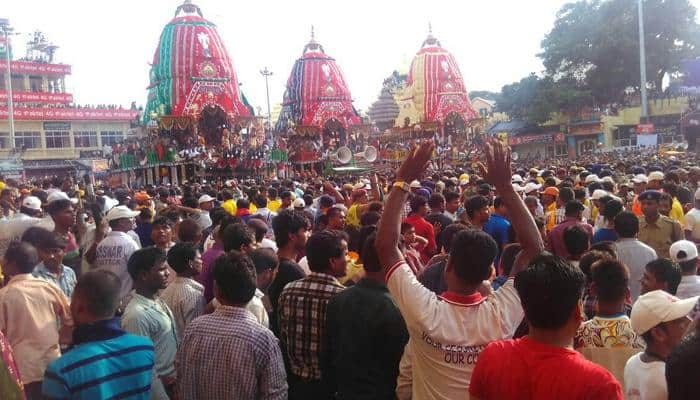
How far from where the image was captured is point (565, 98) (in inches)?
1777

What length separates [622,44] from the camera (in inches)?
1759

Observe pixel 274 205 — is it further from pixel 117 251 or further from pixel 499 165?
pixel 499 165

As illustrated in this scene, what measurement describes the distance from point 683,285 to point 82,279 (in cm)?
361

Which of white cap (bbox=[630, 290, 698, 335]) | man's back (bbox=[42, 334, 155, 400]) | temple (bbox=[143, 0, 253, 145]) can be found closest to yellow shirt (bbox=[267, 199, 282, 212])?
man's back (bbox=[42, 334, 155, 400])

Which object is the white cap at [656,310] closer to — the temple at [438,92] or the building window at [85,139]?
the temple at [438,92]

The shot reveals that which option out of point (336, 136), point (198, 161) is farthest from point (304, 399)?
point (336, 136)

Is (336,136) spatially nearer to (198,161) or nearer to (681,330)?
(198,161)

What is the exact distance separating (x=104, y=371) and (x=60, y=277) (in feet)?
7.51

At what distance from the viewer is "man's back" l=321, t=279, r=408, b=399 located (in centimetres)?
332

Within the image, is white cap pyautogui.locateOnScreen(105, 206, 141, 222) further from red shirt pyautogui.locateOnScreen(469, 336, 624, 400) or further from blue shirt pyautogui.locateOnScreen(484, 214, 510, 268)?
red shirt pyautogui.locateOnScreen(469, 336, 624, 400)

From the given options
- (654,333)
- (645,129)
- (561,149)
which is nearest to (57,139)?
(561,149)

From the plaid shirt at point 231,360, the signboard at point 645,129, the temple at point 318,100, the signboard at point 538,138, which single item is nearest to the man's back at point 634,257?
the plaid shirt at point 231,360

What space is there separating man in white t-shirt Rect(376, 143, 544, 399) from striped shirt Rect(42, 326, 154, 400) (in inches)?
47.2

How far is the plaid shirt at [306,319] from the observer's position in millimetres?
3781
